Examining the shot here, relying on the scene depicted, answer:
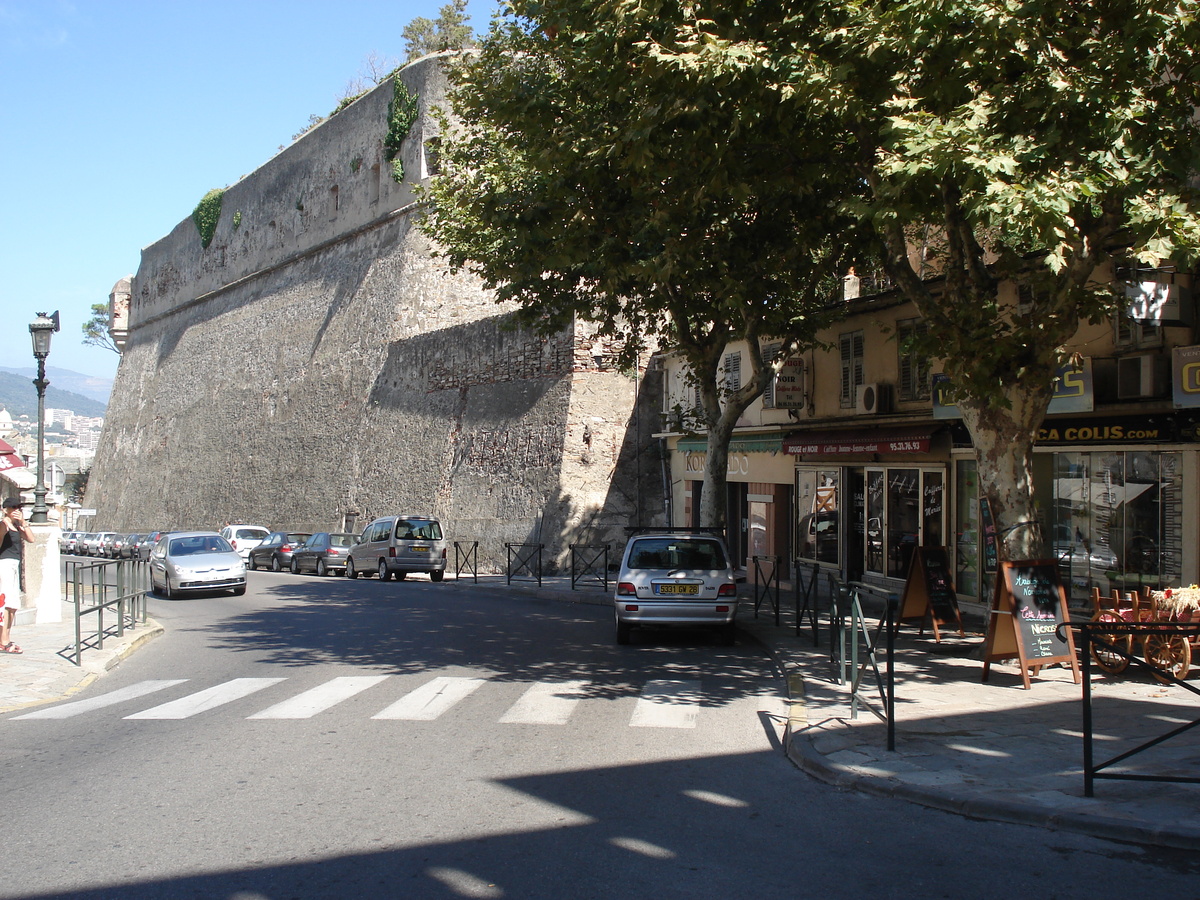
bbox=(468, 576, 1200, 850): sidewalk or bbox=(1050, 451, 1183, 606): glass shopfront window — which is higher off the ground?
bbox=(1050, 451, 1183, 606): glass shopfront window

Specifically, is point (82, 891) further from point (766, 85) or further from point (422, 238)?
point (422, 238)

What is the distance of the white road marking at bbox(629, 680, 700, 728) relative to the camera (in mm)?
8258

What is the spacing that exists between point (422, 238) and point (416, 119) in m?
4.48

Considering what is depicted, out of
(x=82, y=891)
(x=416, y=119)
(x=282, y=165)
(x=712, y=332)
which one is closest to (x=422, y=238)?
(x=416, y=119)

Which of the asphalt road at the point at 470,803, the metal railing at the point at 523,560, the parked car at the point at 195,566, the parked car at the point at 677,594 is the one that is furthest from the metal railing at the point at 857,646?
the metal railing at the point at 523,560

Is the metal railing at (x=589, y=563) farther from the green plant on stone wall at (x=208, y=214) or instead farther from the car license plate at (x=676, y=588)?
the green plant on stone wall at (x=208, y=214)

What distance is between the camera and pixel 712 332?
54.7ft

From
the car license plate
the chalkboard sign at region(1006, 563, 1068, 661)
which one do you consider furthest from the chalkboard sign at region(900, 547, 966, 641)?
the chalkboard sign at region(1006, 563, 1068, 661)

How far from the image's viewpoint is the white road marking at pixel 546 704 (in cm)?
834

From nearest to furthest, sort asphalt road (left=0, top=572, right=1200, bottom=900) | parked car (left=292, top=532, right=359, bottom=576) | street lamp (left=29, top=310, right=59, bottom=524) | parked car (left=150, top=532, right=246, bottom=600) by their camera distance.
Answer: asphalt road (left=0, top=572, right=1200, bottom=900)
street lamp (left=29, top=310, right=59, bottom=524)
parked car (left=150, top=532, right=246, bottom=600)
parked car (left=292, top=532, right=359, bottom=576)

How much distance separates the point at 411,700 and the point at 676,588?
4.43m

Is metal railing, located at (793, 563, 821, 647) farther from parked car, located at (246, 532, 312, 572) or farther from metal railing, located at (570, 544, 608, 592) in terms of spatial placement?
parked car, located at (246, 532, 312, 572)

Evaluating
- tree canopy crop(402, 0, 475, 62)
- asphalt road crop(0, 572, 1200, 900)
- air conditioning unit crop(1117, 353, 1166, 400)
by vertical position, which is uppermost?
tree canopy crop(402, 0, 475, 62)

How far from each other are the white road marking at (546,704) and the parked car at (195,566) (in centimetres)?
1327
